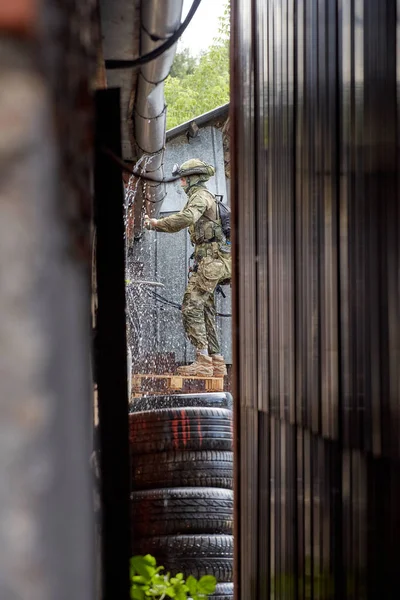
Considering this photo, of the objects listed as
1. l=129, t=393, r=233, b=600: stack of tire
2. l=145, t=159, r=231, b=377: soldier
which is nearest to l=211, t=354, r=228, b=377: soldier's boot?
l=145, t=159, r=231, b=377: soldier

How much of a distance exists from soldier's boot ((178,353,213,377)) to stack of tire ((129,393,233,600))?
170 inches

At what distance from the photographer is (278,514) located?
1.76 m

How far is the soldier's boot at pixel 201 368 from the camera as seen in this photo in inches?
335

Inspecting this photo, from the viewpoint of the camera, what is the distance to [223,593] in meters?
3.31

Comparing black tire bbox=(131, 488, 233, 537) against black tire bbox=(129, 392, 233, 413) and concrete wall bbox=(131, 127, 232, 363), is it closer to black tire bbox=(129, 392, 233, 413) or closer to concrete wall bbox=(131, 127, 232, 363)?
black tire bbox=(129, 392, 233, 413)

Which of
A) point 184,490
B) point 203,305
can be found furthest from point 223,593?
point 203,305
